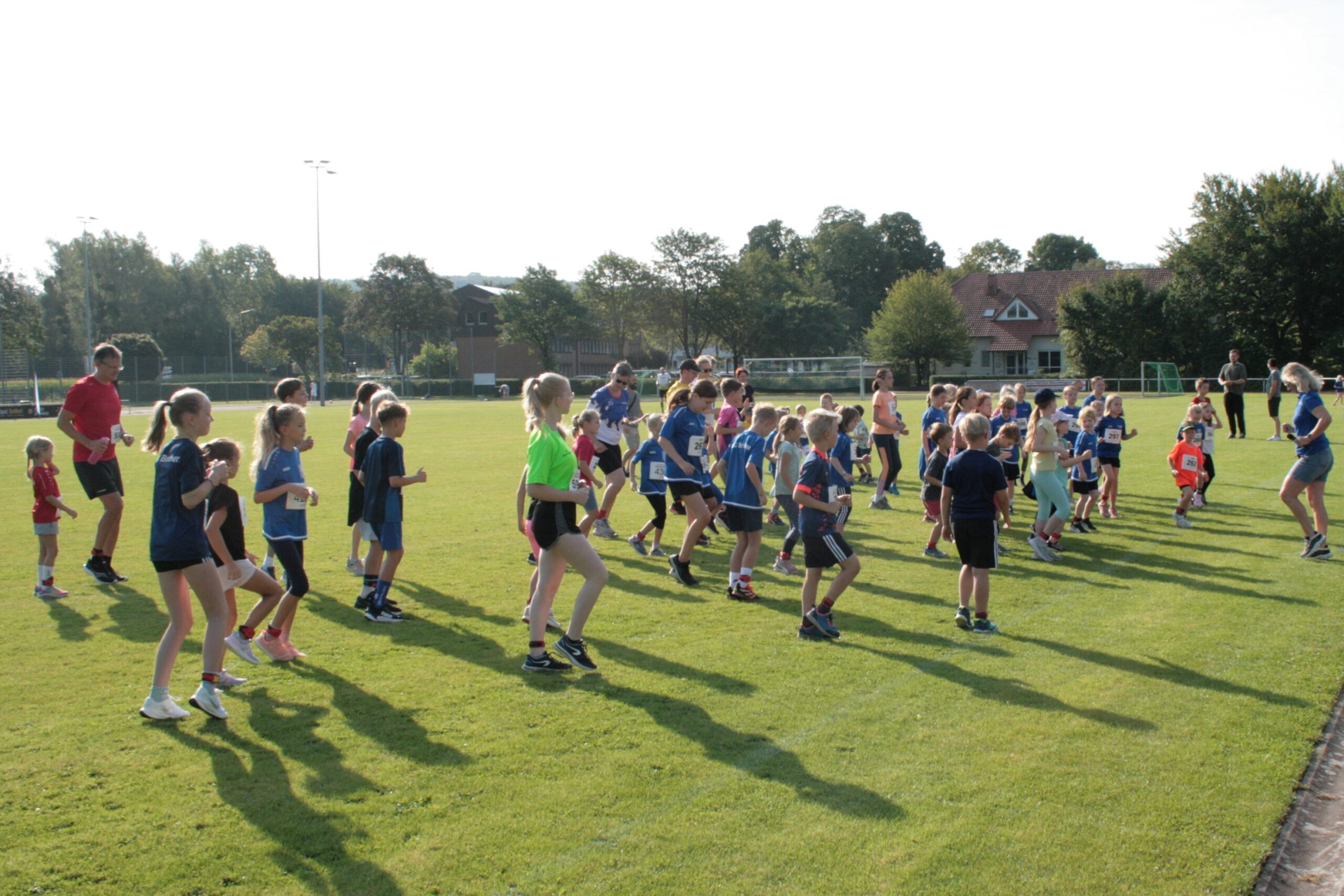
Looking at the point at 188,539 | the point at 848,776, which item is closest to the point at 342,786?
the point at 188,539

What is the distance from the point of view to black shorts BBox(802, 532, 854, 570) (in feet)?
21.8

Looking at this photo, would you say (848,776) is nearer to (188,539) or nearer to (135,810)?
(135,810)

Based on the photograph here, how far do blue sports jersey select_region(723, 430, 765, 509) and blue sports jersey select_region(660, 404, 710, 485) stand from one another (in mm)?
492

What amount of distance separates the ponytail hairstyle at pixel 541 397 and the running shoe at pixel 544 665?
1497mm

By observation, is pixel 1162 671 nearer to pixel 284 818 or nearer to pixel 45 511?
pixel 284 818

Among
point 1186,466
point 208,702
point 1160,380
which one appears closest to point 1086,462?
point 1186,466

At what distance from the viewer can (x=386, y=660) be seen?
20.8 ft

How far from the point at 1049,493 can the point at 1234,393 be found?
624 inches

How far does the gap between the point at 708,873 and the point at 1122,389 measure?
188 ft

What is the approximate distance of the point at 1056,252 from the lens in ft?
366

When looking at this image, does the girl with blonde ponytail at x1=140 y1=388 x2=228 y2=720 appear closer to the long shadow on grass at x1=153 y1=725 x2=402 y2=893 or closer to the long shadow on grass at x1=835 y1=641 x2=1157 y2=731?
the long shadow on grass at x1=153 y1=725 x2=402 y2=893

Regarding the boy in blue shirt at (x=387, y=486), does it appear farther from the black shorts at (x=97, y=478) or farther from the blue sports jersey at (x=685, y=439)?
the black shorts at (x=97, y=478)

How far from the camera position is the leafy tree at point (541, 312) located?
83000 mm

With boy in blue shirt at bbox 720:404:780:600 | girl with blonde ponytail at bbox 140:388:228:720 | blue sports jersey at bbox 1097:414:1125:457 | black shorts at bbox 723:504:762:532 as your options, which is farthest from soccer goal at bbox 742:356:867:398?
girl with blonde ponytail at bbox 140:388:228:720
